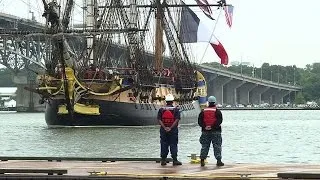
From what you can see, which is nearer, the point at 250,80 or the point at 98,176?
the point at 98,176

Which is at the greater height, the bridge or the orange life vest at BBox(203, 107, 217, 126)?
the bridge

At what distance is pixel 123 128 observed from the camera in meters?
65.7

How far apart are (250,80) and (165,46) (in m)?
106

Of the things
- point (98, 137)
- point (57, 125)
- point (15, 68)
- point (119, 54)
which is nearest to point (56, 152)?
point (98, 137)

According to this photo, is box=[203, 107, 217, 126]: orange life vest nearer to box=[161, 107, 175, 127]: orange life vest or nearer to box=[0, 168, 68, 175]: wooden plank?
→ box=[161, 107, 175, 127]: orange life vest

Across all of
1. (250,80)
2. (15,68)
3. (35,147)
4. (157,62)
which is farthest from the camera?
(250,80)

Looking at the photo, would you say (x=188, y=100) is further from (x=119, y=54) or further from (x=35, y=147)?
(x=35, y=147)

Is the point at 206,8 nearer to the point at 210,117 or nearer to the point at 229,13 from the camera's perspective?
the point at 229,13

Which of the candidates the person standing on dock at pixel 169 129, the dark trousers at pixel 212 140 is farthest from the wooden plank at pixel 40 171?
the dark trousers at pixel 212 140

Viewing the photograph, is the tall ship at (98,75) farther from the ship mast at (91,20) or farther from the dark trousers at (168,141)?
the dark trousers at (168,141)

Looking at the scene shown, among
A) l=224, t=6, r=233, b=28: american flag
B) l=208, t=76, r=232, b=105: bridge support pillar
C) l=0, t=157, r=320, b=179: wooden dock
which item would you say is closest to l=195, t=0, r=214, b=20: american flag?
l=224, t=6, r=233, b=28: american flag

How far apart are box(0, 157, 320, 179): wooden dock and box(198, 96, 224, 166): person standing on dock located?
0.34 metres

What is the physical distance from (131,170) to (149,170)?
40 centimetres

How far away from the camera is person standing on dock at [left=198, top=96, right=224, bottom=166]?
1836cm
